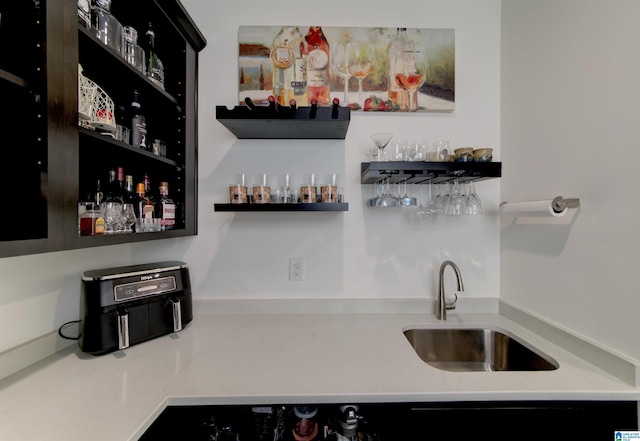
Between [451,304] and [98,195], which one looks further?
[451,304]

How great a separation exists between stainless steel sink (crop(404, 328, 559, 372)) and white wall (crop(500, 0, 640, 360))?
0.25m

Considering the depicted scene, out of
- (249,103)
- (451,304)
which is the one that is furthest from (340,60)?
(451,304)

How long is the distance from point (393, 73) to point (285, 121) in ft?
2.44

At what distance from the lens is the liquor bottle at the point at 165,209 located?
123 centimetres

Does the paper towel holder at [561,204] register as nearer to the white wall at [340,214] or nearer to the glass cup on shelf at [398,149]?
the white wall at [340,214]

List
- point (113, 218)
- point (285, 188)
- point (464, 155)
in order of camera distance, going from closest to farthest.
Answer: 1. point (113, 218)
2. point (464, 155)
3. point (285, 188)

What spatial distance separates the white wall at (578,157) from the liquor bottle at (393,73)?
0.55 m

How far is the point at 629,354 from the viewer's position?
88 cm

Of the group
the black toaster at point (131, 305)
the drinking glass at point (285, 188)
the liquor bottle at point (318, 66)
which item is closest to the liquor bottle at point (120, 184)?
the black toaster at point (131, 305)

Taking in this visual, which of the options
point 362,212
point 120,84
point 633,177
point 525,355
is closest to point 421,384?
point 525,355

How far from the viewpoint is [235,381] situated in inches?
34.5

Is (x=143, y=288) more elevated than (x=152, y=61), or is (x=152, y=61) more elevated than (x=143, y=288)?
(x=152, y=61)

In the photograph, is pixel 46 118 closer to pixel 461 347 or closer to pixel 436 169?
pixel 436 169

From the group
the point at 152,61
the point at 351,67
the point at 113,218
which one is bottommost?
the point at 113,218
